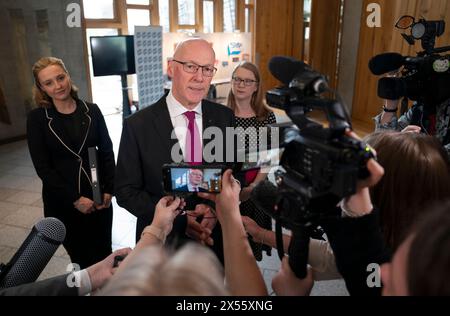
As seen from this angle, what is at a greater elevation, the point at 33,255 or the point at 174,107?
the point at 174,107

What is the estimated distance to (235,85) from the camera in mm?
2578

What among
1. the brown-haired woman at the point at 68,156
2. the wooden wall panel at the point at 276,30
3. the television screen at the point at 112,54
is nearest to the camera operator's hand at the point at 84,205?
the brown-haired woman at the point at 68,156

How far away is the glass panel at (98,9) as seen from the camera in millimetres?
6065

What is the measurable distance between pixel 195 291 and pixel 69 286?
23.7 inches

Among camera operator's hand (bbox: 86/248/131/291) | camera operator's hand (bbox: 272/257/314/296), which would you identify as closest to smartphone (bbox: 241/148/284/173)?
camera operator's hand (bbox: 272/257/314/296)

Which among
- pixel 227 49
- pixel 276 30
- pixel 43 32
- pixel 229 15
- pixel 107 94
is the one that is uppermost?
pixel 229 15

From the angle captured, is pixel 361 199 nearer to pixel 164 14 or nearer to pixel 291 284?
pixel 291 284

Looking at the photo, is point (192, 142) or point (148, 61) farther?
point (148, 61)

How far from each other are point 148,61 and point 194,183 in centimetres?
329

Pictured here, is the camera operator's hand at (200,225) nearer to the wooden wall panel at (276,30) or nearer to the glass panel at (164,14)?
the glass panel at (164,14)

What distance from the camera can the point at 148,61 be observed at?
160 inches

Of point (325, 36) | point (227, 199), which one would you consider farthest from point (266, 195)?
point (325, 36)
